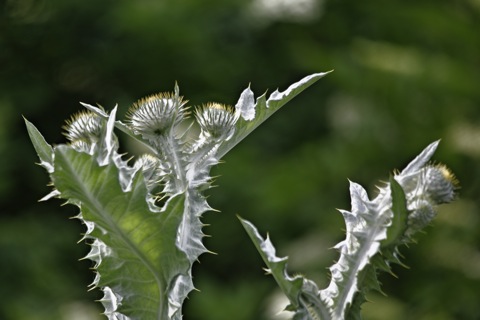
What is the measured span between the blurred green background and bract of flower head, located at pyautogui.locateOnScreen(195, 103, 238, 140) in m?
5.23

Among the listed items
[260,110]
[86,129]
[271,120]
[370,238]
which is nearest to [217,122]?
[260,110]

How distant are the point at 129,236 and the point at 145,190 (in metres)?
0.10

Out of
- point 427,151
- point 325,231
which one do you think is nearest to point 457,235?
point 325,231

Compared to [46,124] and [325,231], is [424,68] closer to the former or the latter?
[325,231]

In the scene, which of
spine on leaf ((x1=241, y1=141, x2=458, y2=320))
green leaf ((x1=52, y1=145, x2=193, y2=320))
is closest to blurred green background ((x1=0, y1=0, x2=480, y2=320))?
spine on leaf ((x1=241, y1=141, x2=458, y2=320))

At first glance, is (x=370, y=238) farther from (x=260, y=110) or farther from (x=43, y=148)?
(x=43, y=148)

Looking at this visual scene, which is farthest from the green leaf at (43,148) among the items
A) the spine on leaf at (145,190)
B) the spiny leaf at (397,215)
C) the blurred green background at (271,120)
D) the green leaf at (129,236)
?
the blurred green background at (271,120)

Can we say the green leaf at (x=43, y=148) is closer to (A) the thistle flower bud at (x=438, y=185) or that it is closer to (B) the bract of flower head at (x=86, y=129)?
(B) the bract of flower head at (x=86, y=129)

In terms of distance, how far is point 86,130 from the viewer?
200 centimetres

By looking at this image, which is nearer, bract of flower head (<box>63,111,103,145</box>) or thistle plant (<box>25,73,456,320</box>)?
thistle plant (<box>25,73,456,320</box>)

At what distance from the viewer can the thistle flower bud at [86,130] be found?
199 centimetres

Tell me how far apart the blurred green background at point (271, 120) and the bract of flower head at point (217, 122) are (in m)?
5.23

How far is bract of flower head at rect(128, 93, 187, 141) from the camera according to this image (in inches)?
78.6

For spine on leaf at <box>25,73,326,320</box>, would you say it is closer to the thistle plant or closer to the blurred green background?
the thistle plant
